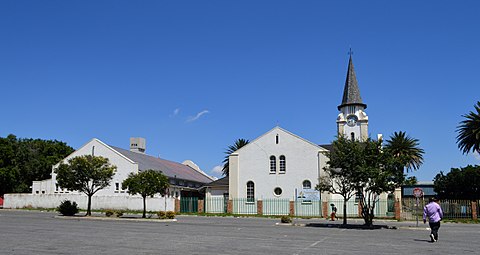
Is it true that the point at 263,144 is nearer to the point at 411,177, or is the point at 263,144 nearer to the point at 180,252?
the point at 411,177

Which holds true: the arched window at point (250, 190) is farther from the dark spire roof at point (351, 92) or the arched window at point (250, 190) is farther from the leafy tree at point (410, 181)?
the leafy tree at point (410, 181)

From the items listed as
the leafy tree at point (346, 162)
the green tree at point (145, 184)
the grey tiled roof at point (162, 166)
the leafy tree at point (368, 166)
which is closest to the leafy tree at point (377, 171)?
the leafy tree at point (368, 166)

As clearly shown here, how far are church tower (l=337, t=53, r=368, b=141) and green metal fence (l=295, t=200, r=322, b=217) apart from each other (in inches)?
437

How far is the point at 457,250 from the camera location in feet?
48.5

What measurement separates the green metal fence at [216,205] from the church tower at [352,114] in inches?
597

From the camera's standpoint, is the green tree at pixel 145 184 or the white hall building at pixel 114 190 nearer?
the green tree at pixel 145 184

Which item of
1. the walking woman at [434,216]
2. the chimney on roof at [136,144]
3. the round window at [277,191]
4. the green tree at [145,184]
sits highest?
the chimney on roof at [136,144]

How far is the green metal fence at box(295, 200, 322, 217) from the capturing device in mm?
45188

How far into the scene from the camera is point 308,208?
45969 mm

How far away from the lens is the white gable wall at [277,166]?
1877 inches

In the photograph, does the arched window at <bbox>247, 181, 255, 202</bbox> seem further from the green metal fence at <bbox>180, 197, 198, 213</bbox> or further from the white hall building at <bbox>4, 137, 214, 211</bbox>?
the white hall building at <bbox>4, 137, 214, 211</bbox>

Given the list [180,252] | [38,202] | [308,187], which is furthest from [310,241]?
[38,202]

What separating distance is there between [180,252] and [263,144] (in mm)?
36640

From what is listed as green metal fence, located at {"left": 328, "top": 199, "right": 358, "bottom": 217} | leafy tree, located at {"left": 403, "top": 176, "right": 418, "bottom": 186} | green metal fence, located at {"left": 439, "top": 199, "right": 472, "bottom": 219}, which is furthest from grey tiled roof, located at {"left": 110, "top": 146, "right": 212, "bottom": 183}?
leafy tree, located at {"left": 403, "top": 176, "right": 418, "bottom": 186}
